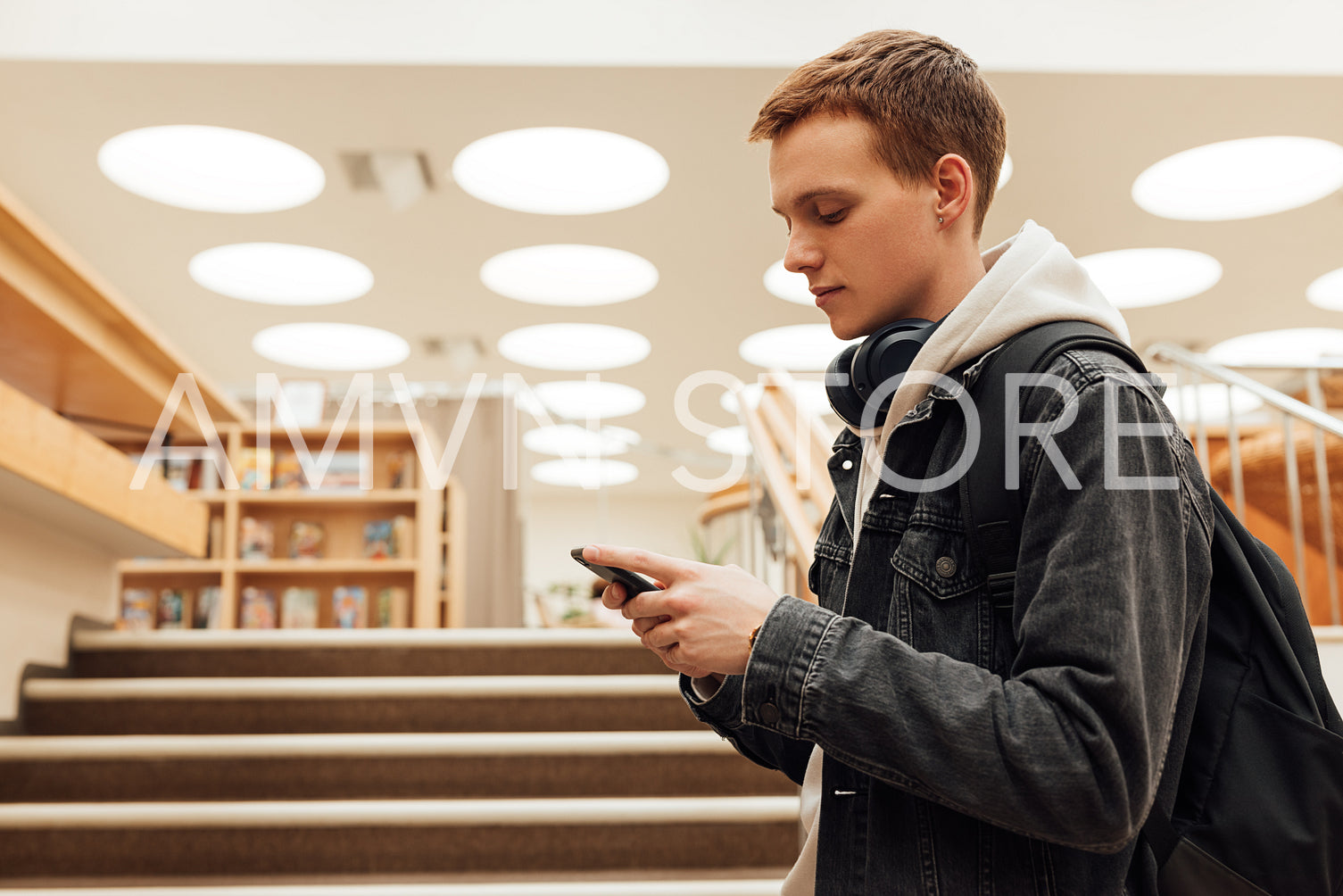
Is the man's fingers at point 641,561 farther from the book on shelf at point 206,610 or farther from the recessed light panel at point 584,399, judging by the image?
the recessed light panel at point 584,399

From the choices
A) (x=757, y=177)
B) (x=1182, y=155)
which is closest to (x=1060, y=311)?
(x=757, y=177)

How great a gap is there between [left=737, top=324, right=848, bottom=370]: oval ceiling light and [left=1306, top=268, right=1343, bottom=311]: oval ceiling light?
12.0 feet

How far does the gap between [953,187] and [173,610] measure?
22.5 ft

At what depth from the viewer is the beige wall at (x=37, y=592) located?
2869 mm

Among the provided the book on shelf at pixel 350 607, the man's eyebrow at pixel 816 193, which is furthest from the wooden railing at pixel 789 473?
the book on shelf at pixel 350 607

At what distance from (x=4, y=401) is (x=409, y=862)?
4.67 feet

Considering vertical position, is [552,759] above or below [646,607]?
below

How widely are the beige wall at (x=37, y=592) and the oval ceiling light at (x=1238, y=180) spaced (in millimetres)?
5811

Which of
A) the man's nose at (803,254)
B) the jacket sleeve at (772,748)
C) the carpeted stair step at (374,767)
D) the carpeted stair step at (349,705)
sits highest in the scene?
the man's nose at (803,254)

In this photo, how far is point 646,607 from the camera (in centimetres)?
73

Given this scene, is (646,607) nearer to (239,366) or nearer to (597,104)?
(597,104)

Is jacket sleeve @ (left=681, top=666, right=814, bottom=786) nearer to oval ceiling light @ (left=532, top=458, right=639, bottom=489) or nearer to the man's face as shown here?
the man's face

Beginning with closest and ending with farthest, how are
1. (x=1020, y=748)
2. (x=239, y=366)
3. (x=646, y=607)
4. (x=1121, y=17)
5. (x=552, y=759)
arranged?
(x=1020, y=748) < (x=646, y=607) < (x=552, y=759) < (x=1121, y=17) < (x=239, y=366)

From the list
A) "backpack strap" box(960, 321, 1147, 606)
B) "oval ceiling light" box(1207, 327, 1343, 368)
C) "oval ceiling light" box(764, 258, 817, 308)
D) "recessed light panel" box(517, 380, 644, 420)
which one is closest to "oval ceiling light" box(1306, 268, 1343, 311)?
"oval ceiling light" box(1207, 327, 1343, 368)
